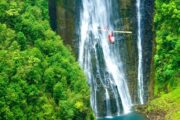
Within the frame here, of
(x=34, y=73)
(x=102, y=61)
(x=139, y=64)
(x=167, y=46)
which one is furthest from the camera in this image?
(x=139, y=64)

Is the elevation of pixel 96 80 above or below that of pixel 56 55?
below

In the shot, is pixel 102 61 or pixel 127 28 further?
pixel 127 28

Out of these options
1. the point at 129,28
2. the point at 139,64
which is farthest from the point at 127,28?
the point at 139,64

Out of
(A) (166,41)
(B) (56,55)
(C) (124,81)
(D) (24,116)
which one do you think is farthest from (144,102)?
(D) (24,116)

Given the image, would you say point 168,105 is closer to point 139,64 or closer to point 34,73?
point 139,64

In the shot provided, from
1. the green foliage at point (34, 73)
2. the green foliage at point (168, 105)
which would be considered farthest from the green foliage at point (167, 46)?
the green foliage at point (34, 73)

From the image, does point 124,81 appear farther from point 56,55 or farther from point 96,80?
point 56,55

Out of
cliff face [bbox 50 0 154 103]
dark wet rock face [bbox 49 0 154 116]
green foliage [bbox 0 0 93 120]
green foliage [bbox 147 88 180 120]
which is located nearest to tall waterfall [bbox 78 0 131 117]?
dark wet rock face [bbox 49 0 154 116]
